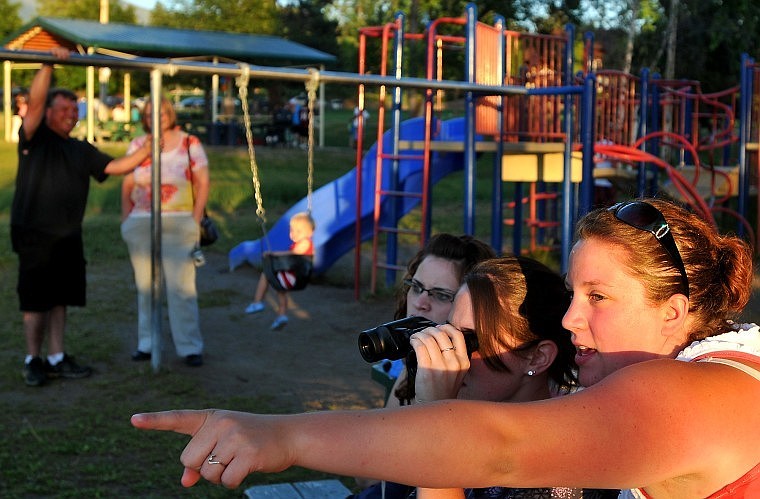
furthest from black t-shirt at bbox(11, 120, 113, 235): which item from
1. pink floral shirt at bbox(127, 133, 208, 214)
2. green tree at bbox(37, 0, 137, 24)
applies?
green tree at bbox(37, 0, 137, 24)

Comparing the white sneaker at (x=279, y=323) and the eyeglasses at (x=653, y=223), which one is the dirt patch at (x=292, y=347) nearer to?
the white sneaker at (x=279, y=323)

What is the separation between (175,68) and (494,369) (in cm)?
376

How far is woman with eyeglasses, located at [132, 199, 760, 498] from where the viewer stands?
113 cm

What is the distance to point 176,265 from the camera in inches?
261

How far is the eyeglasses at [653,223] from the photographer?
1.55 metres

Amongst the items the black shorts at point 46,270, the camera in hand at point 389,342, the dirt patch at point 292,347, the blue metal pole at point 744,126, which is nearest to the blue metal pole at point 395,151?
the dirt patch at point 292,347

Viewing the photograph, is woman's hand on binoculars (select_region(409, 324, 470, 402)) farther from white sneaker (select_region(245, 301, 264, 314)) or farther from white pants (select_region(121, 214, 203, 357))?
white sneaker (select_region(245, 301, 264, 314))

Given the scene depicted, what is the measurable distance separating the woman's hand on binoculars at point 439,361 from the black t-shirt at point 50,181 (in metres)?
4.87

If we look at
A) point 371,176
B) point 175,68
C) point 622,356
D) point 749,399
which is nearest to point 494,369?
point 622,356

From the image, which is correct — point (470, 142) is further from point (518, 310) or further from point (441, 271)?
point (518, 310)

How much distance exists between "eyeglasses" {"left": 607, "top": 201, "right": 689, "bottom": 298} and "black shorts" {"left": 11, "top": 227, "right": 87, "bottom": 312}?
5.20 m

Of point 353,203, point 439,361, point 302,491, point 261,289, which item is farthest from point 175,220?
point 439,361

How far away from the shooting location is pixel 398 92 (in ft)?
29.1

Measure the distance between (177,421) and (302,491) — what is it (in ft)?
7.38
